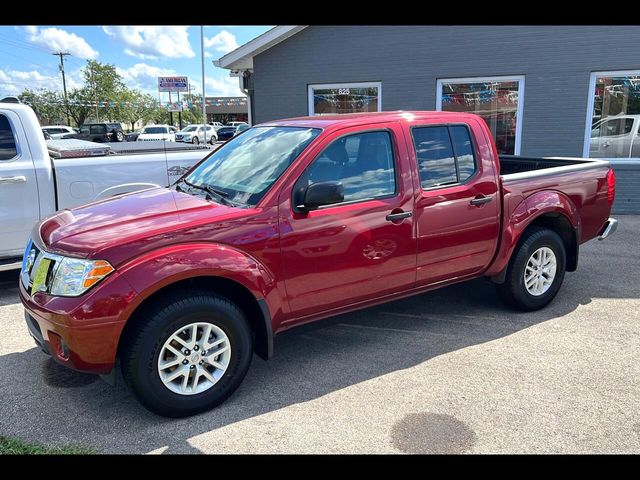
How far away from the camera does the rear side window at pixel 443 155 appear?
4191 mm

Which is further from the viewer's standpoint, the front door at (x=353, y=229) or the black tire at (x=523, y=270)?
the black tire at (x=523, y=270)

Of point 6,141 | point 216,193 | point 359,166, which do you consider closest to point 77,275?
point 216,193

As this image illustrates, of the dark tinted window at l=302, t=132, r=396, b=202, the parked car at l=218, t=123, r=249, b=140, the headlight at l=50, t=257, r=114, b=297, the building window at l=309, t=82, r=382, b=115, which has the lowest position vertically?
the headlight at l=50, t=257, r=114, b=297

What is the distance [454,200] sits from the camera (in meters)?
4.25

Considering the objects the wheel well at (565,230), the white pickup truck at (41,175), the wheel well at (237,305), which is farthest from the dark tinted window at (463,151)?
the white pickup truck at (41,175)

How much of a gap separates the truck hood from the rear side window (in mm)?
1599

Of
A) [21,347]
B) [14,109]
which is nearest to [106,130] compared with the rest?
[14,109]

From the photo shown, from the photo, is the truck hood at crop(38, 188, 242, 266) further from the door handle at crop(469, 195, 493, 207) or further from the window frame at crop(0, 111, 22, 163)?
the window frame at crop(0, 111, 22, 163)

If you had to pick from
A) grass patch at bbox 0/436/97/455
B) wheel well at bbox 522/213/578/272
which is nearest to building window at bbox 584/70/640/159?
wheel well at bbox 522/213/578/272

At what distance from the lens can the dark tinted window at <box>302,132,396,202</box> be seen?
12.3 ft

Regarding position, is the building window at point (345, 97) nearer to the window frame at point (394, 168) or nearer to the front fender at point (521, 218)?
the front fender at point (521, 218)

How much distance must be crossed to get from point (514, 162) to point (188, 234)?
439cm

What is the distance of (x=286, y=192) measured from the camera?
3.54m

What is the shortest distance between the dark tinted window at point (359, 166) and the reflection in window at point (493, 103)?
23.2 ft
